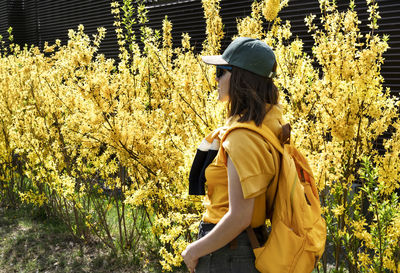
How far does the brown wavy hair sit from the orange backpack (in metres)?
0.07

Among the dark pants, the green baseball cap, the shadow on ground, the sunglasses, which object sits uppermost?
the green baseball cap

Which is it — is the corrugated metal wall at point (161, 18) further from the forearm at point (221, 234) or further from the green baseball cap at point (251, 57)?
the forearm at point (221, 234)

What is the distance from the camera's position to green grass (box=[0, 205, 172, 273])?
3.82 meters

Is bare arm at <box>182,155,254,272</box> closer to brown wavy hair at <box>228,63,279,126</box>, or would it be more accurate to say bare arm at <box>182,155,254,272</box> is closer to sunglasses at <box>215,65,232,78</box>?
brown wavy hair at <box>228,63,279,126</box>

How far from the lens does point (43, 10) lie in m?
13.8

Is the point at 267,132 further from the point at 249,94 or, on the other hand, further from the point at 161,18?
the point at 161,18

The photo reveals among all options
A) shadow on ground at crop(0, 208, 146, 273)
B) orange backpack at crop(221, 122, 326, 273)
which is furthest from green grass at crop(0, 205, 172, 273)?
orange backpack at crop(221, 122, 326, 273)

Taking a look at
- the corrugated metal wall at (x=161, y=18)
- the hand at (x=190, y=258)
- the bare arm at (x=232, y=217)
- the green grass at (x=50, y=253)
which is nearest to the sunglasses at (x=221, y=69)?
the bare arm at (x=232, y=217)

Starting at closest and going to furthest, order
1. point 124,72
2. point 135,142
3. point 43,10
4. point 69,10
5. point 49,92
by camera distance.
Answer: point 135,142 → point 124,72 → point 49,92 → point 69,10 → point 43,10

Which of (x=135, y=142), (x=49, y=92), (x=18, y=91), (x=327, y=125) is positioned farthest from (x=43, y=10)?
(x=327, y=125)

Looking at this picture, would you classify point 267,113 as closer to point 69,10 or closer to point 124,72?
point 124,72

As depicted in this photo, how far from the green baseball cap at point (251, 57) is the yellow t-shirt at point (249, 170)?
0.55 ft

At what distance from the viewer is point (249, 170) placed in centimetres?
148

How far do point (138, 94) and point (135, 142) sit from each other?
1.03 meters
